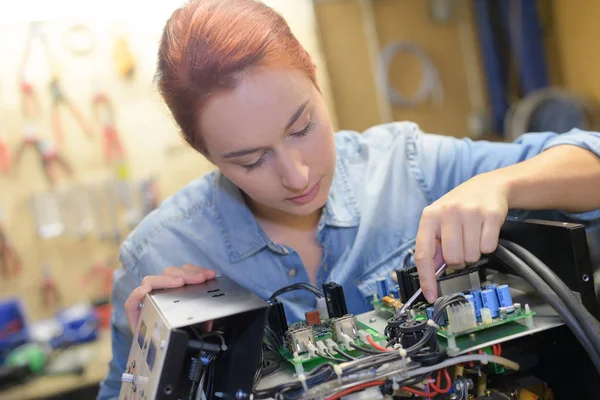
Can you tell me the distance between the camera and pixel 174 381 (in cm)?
61

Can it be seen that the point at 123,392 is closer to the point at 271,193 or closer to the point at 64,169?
the point at 271,193

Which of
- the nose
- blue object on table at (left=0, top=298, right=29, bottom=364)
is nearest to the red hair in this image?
the nose

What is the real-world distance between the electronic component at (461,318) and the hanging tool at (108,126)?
1892 millimetres

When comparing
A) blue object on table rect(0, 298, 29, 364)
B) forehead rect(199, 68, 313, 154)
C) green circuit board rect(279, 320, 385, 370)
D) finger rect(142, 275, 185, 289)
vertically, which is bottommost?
blue object on table rect(0, 298, 29, 364)

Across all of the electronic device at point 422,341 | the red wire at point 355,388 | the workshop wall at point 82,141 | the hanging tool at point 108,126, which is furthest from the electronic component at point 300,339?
the hanging tool at point 108,126

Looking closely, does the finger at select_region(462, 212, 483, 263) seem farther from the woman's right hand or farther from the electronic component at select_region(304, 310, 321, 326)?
the woman's right hand

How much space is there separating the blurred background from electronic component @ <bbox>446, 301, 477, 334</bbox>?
1.54 meters

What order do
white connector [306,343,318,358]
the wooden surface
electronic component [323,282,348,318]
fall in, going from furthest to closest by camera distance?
the wooden surface < electronic component [323,282,348,318] < white connector [306,343,318,358]

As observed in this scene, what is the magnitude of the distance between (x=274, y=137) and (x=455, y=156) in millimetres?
454

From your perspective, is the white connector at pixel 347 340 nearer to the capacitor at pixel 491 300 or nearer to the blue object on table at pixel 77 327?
the capacitor at pixel 491 300

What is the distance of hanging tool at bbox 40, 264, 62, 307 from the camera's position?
2.21 m

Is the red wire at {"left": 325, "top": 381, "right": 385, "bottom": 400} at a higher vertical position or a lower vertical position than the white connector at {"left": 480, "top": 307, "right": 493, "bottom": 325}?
lower

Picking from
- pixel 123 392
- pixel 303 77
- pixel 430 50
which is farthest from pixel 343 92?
pixel 123 392

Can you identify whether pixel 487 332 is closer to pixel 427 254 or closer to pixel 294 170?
pixel 427 254
